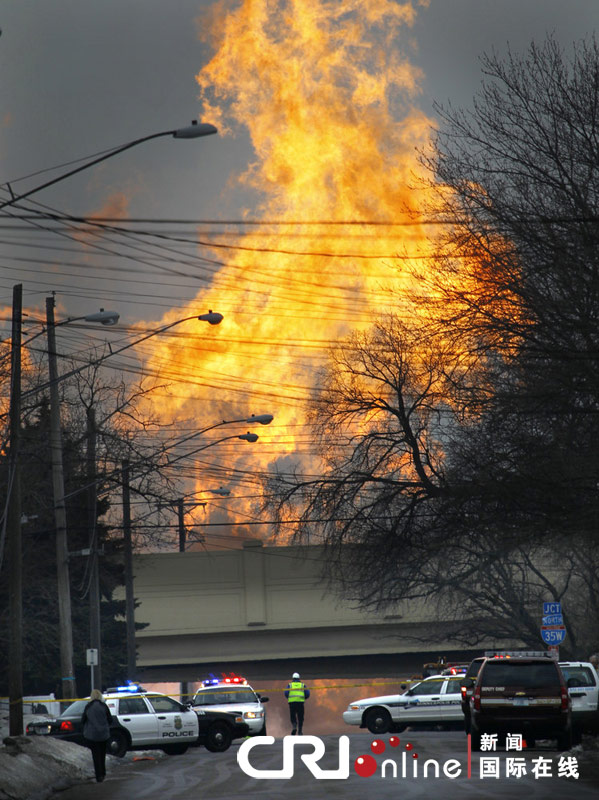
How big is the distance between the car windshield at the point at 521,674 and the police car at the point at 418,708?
11.5 m

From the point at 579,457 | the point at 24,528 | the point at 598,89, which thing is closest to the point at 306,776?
the point at 579,457

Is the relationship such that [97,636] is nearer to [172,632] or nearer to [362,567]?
[362,567]

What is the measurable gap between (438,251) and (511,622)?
2615 centimetres

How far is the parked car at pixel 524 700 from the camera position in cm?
2386

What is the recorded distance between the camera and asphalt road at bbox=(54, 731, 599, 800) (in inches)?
734

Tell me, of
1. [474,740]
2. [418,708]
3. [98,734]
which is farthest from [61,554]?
[474,740]

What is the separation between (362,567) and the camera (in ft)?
111

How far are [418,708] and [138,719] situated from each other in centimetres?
912

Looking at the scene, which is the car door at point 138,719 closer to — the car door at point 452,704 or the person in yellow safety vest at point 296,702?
the person in yellow safety vest at point 296,702

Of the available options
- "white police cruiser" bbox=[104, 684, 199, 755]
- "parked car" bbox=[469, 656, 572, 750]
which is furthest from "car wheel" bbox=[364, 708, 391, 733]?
"parked car" bbox=[469, 656, 572, 750]

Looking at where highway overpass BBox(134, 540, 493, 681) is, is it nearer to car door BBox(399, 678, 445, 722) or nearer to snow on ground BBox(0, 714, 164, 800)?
car door BBox(399, 678, 445, 722)

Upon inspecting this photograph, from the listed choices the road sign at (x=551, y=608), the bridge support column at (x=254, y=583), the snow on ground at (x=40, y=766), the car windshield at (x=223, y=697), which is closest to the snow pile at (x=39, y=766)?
the snow on ground at (x=40, y=766)

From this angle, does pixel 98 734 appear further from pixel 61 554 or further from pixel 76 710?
pixel 61 554

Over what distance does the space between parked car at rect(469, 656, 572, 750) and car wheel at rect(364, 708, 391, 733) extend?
12782mm
